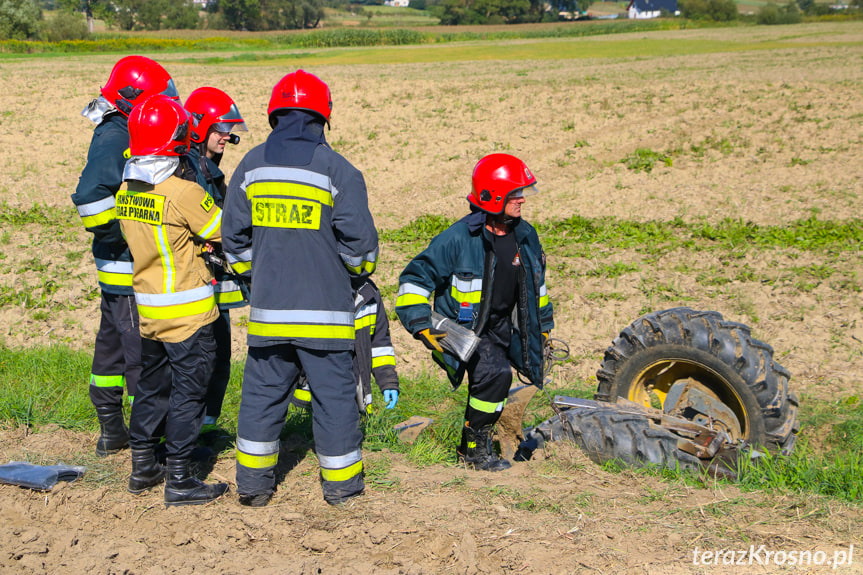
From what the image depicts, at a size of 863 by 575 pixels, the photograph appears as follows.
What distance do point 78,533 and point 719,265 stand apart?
781cm

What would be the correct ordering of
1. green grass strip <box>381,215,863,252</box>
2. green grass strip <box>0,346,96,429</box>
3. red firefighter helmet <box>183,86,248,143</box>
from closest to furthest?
red firefighter helmet <box>183,86,248,143</box>, green grass strip <box>0,346,96,429</box>, green grass strip <box>381,215,863,252</box>

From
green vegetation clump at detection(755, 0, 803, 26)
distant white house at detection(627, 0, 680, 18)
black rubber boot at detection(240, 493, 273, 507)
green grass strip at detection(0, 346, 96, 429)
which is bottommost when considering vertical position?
green grass strip at detection(0, 346, 96, 429)

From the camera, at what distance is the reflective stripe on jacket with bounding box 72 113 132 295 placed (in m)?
4.49

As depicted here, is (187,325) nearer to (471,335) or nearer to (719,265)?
(471,335)

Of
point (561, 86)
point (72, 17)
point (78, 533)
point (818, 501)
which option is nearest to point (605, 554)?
point (818, 501)

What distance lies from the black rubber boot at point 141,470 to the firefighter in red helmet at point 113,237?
508mm

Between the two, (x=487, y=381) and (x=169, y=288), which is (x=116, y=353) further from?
(x=487, y=381)

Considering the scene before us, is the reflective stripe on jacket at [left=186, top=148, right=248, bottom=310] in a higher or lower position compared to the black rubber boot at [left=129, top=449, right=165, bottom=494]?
higher

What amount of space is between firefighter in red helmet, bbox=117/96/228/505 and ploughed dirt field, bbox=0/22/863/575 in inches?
13.4

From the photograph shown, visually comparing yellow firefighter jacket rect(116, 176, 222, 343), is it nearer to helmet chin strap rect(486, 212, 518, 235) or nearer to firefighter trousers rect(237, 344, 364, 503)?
firefighter trousers rect(237, 344, 364, 503)

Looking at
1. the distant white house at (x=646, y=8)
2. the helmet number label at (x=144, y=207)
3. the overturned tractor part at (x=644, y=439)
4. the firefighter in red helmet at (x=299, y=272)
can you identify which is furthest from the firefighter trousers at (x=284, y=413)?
the distant white house at (x=646, y=8)

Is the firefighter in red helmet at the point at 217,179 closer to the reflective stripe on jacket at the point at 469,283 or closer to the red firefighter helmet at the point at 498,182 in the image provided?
the reflective stripe on jacket at the point at 469,283

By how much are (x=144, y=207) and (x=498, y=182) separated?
7.00 feet

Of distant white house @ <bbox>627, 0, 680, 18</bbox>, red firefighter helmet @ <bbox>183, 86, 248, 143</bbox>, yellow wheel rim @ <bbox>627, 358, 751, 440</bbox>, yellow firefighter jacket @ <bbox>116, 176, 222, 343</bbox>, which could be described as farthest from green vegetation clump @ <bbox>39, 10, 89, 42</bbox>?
distant white house @ <bbox>627, 0, 680, 18</bbox>
